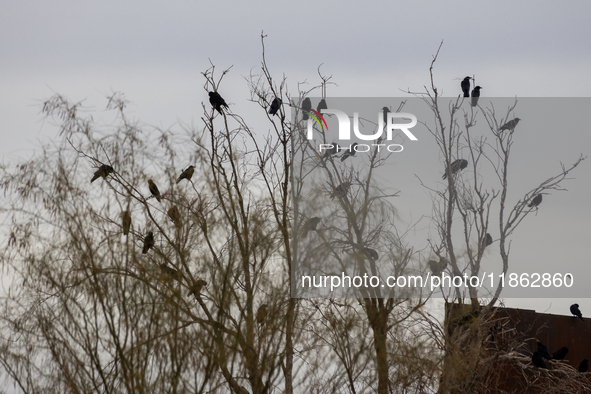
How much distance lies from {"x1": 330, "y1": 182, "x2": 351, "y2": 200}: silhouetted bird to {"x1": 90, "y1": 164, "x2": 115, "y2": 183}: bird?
142 inches

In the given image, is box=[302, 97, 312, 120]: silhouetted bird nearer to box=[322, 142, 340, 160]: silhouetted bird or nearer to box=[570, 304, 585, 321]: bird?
box=[322, 142, 340, 160]: silhouetted bird

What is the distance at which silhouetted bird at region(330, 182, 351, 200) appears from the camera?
8.27 meters

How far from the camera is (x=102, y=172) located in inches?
213

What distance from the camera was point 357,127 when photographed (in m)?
8.59

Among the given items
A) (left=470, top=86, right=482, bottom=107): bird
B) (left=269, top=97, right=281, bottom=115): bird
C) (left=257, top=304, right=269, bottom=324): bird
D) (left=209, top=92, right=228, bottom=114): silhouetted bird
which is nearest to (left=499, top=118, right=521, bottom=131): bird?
(left=470, top=86, right=482, bottom=107): bird

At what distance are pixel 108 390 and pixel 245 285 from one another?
5.48 feet

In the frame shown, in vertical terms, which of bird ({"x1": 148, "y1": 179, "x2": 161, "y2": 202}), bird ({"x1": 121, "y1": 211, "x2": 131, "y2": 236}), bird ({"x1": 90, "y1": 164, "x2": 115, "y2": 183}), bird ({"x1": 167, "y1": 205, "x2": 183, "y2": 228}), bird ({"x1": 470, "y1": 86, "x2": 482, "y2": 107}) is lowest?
bird ({"x1": 121, "y1": 211, "x2": 131, "y2": 236})

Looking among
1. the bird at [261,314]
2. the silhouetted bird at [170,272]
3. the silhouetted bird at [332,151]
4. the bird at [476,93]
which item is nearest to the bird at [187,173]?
the silhouetted bird at [170,272]

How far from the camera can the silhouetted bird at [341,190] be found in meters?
8.27

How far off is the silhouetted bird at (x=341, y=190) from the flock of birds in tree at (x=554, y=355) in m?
3.14

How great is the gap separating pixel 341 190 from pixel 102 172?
12.6 feet

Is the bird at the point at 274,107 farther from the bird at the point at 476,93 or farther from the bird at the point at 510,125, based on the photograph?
the bird at the point at 510,125

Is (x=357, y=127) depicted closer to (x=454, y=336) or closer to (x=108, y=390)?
(x=454, y=336)

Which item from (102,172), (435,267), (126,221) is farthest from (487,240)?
(102,172)
